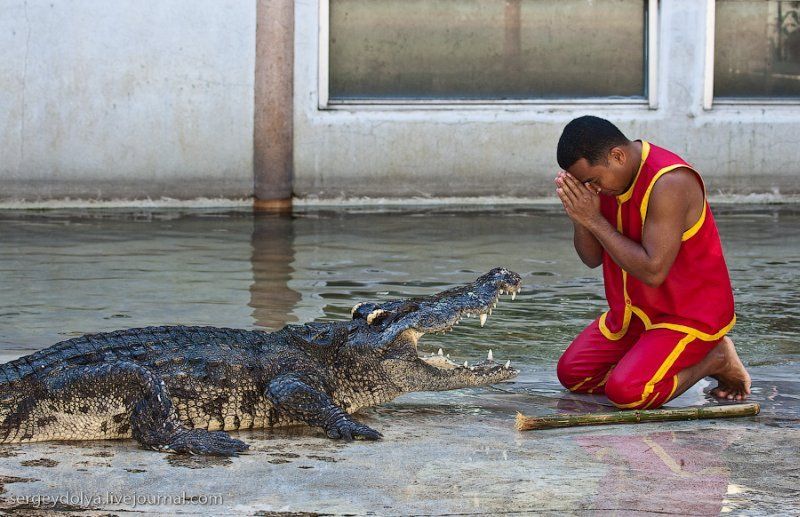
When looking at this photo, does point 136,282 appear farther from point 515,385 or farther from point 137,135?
point 137,135

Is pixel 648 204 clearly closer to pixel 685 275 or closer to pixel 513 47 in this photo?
pixel 685 275

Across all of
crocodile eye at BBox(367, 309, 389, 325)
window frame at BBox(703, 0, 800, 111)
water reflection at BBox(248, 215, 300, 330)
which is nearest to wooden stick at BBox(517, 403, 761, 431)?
crocodile eye at BBox(367, 309, 389, 325)

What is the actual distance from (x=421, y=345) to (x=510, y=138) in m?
6.76

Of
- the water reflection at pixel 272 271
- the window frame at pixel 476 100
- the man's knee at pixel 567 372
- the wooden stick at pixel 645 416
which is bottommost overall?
the wooden stick at pixel 645 416

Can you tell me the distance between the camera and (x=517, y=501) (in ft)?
12.1

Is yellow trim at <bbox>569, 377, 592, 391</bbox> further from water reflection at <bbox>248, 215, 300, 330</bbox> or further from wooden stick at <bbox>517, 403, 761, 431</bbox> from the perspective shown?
water reflection at <bbox>248, 215, 300, 330</bbox>

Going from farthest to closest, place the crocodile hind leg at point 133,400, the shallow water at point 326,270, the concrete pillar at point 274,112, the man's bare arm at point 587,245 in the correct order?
the concrete pillar at point 274,112 → the shallow water at point 326,270 → the man's bare arm at point 587,245 → the crocodile hind leg at point 133,400

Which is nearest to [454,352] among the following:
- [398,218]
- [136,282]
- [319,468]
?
[319,468]

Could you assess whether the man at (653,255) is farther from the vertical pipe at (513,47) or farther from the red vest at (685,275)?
the vertical pipe at (513,47)

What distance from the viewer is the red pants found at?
5.03m

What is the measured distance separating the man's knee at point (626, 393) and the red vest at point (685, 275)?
308mm

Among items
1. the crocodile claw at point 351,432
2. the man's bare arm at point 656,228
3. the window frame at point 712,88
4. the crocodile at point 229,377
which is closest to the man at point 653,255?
the man's bare arm at point 656,228

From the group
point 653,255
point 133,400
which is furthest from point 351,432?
point 653,255

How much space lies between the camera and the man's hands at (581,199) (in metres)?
5.03
